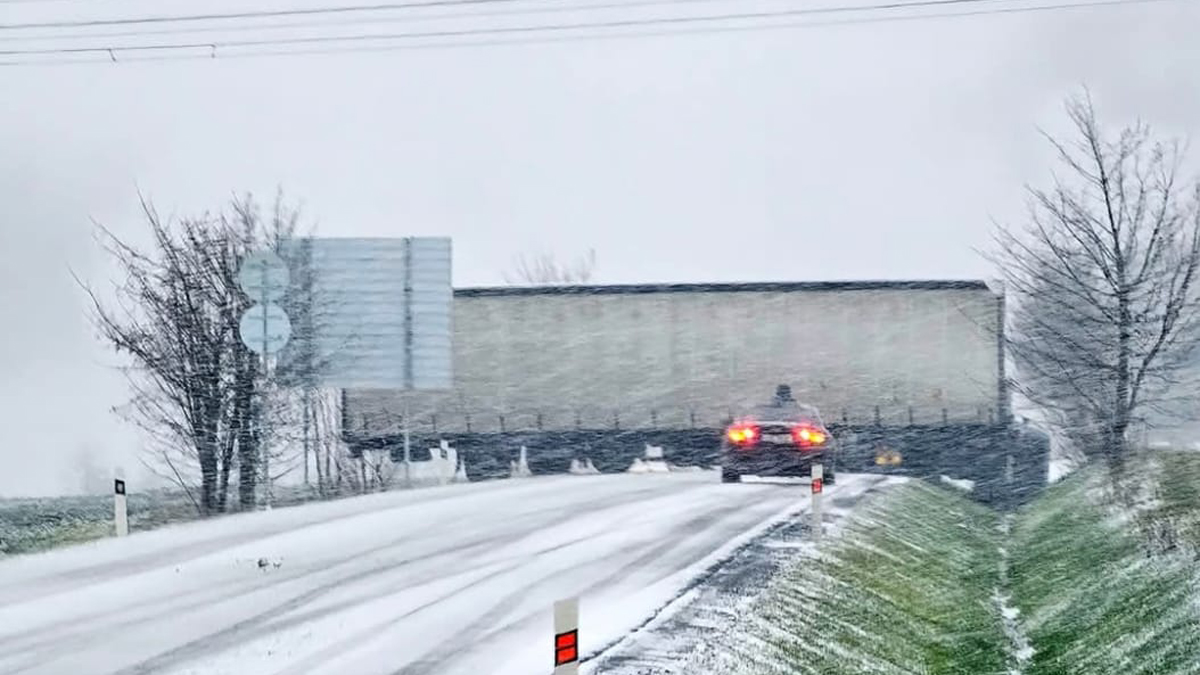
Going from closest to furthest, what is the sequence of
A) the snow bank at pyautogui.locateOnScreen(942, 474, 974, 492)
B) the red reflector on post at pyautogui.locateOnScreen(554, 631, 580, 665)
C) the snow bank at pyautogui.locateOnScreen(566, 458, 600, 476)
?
1. the red reflector on post at pyautogui.locateOnScreen(554, 631, 580, 665)
2. the snow bank at pyautogui.locateOnScreen(942, 474, 974, 492)
3. the snow bank at pyautogui.locateOnScreen(566, 458, 600, 476)

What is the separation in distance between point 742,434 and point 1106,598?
9.67 m

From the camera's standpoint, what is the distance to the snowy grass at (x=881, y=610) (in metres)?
12.2

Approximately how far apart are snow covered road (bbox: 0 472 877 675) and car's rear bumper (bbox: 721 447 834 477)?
156 centimetres

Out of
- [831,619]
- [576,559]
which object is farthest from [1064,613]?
[576,559]

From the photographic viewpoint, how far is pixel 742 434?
967 inches

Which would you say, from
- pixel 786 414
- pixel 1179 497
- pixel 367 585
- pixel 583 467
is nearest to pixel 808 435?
pixel 786 414

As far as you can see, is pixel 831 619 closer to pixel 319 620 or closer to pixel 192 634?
pixel 319 620

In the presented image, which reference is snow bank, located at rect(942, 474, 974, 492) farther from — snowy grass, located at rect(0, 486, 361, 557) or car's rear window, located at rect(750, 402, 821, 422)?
snowy grass, located at rect(0, 486, 361, 557)

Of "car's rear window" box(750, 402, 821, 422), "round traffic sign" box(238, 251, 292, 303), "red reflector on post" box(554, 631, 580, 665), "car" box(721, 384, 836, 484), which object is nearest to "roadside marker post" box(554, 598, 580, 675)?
"red reflector on post" box(554, 631, 580, 665)

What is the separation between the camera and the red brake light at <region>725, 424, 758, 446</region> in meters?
24.5

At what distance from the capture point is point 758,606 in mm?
13039

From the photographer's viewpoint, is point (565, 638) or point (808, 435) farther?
point (808, 435)

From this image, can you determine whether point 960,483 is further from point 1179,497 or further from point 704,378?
point 1179,497

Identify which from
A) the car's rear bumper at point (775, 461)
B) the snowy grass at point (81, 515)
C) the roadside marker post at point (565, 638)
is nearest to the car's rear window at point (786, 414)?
the car's rear bumper at point (775, 461)
